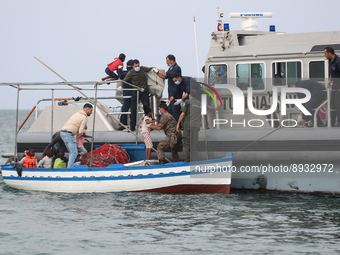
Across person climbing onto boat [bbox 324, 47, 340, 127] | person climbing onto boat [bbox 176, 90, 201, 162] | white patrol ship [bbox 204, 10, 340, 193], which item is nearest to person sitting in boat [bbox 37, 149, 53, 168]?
person climbing onto boat [bbox 176, 90, 201, 162]

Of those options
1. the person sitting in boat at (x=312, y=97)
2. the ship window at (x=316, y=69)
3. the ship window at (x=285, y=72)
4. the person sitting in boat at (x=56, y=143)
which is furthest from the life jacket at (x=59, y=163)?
the ship window at (x=316, y=69)

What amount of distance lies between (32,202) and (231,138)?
4.42 m

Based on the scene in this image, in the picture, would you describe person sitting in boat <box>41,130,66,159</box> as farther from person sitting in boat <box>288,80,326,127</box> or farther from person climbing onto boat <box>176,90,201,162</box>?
person sitting in boat <box>288,80,326,127</box>

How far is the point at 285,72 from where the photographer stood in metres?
11.5

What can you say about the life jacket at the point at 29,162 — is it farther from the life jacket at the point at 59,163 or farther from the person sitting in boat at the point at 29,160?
the life jacket at the point at 59,163

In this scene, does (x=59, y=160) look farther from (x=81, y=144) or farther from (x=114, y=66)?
(x=114, y=66)

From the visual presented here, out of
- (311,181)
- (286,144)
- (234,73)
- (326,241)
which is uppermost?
(234,73)

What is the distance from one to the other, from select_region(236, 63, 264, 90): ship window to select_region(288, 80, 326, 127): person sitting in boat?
3.24 feet

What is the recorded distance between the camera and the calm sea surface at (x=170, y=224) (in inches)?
293

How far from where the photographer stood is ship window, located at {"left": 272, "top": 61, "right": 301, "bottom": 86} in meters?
→ 11.4

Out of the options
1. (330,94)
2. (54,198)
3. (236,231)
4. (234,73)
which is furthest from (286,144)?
(54,198)

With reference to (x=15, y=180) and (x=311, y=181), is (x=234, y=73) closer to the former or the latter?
(x=311, y=181)

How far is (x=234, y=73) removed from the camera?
464 inches

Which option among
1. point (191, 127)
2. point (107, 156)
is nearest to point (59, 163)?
point (107, 156)
